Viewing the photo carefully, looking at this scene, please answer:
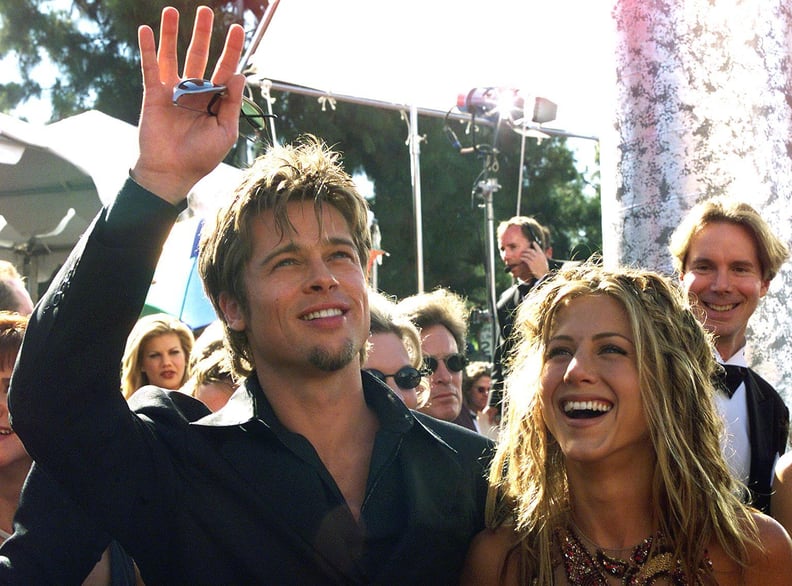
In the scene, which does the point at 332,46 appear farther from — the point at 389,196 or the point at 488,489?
the point at 389,196

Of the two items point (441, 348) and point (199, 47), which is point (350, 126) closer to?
point (441, 348)

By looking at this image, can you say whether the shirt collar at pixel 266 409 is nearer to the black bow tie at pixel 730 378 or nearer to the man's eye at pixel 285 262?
the man's eye at pixel 285 262

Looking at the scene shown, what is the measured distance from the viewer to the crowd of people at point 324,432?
2.06 meters

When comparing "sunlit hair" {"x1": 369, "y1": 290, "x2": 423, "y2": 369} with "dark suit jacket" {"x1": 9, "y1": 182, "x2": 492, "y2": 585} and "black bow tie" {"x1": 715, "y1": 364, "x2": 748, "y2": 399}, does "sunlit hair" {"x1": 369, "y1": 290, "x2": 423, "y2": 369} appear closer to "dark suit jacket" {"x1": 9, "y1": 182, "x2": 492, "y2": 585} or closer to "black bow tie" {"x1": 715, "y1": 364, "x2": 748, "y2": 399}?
"black bow tie" {"x1": 715, "y1": 364, "x2": 748, "y2": 399}

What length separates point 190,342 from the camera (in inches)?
197

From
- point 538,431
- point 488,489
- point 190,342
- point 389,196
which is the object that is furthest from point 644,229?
point 389,196

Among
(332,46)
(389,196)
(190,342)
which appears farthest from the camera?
(389,196)

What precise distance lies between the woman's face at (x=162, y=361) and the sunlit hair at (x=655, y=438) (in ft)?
7.90

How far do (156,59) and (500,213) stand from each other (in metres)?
12.2

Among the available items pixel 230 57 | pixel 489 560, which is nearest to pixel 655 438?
pixel 489 560

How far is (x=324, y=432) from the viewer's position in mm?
2488

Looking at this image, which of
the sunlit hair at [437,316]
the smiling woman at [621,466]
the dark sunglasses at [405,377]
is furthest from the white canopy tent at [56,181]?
the smiling woman at [621,466]

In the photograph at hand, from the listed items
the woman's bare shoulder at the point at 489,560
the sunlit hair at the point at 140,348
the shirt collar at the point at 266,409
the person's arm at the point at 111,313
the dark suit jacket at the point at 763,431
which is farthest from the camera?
the sunlit hair at the point at 140,348

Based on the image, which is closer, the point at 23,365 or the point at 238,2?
the point at 23,365
